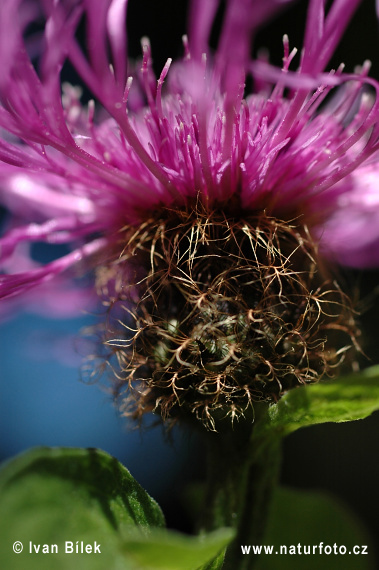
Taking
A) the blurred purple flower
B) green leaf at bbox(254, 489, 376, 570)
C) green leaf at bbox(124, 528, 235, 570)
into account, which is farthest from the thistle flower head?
green leaf at bbox(254, 489, 376, 570)

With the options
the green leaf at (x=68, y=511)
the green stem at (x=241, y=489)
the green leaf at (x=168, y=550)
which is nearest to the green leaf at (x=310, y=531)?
the green stem at (x=241, y=489)

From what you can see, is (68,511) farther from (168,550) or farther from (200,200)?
(200,200)

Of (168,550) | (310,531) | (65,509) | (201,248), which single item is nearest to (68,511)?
(65,509)

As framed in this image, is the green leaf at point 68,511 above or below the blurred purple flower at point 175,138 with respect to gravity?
below

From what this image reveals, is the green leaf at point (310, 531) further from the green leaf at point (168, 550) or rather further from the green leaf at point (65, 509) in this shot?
the green leaf at point (168, 550)

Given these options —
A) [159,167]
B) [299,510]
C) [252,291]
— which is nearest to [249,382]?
[252,291]

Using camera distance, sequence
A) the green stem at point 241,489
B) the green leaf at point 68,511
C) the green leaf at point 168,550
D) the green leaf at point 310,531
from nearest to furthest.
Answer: the green leaf at point 168,550 < the green leaf at point 68,511 < the green stem at point 241,489 < the green leaf at point 310,531

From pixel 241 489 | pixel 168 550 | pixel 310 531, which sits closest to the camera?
pixel 168 550
